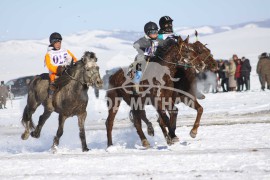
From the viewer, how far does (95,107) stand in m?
28.4

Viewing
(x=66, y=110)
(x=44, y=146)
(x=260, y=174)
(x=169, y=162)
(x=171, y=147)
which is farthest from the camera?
(x=44, y=146)

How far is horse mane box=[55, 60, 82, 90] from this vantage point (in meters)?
12.9

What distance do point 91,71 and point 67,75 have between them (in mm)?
940

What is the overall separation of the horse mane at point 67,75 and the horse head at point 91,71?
0.35 m

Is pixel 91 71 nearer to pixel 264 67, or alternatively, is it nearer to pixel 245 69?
pixel 264 67

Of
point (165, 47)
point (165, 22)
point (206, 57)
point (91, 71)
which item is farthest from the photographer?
point (165, 22)

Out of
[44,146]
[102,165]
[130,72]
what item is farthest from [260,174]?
[44,146]

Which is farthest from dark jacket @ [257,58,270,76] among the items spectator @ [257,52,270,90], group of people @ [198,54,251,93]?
group of people @ [198,54,251,93]

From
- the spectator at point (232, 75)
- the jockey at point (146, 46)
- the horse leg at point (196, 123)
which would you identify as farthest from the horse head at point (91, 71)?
the spectator at point (232, 75)

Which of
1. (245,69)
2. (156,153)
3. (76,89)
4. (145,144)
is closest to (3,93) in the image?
(245,69)

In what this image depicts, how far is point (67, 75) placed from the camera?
13016 mm

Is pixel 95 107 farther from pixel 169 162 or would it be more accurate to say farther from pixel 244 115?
pixel 169 162

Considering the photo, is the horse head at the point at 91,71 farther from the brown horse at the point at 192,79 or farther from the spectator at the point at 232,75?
the spectator at the point at 232,75

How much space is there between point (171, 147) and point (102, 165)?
247 centimetres
